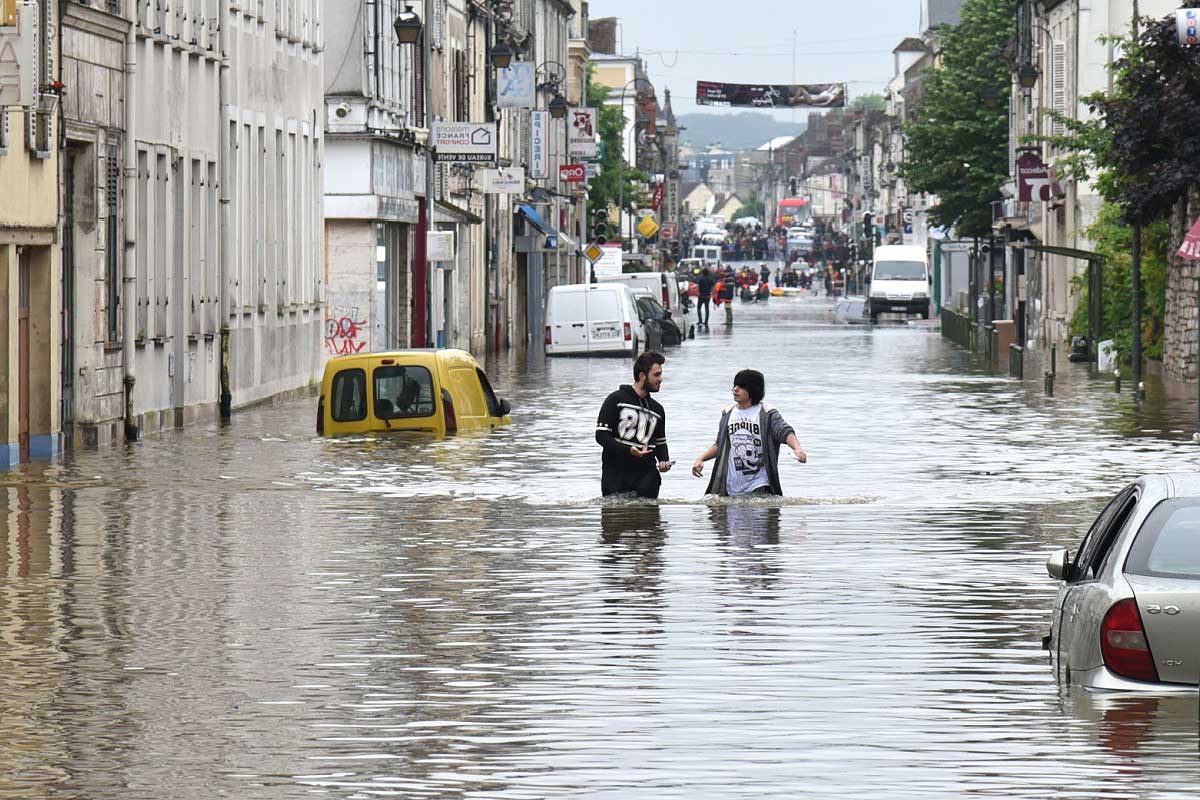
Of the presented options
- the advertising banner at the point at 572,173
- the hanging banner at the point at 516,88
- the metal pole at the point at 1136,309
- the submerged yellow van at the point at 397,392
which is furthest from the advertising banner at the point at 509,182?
the submerged yellow van at the point at 397,392

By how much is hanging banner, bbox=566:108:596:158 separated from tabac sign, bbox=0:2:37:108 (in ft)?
234

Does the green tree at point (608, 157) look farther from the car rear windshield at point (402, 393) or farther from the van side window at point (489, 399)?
the car rear windshield at point (402, 393)

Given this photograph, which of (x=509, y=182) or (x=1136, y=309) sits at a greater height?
(x=509, y=182)

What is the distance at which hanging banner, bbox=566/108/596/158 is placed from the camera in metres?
97.8

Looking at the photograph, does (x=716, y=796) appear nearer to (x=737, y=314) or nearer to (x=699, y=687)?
(x=699, y=687)

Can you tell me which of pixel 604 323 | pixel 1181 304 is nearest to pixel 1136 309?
pixel 1181 304

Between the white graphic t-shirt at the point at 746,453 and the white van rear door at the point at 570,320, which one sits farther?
the white van rear door at the point at 570,320

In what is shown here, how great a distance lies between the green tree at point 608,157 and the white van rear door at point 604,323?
208 feet

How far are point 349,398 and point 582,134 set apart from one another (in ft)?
220

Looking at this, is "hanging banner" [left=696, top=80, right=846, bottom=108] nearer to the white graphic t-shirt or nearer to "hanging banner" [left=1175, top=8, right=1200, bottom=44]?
"hanging banner" [left=1175, top=8, right=1200, bottom=44]

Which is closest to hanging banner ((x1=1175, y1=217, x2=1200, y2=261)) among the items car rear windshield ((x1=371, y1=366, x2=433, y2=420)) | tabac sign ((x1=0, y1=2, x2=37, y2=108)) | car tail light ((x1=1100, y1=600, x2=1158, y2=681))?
car rear windshield ((x1=371, y1=366, x2=433, y2=420))

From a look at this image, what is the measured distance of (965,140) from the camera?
92.4 meters

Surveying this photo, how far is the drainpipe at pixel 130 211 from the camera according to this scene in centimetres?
3384

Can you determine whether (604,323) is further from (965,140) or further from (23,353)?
(23,353)
